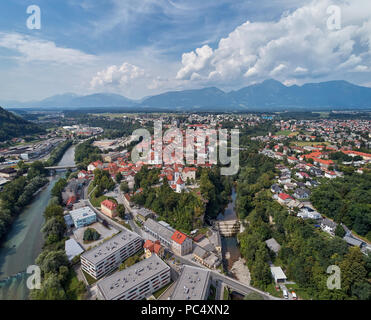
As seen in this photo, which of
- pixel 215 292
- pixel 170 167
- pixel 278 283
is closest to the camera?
pixel 215 292

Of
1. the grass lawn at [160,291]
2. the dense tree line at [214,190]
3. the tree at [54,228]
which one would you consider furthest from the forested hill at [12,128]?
the grass lawn at [160,291]

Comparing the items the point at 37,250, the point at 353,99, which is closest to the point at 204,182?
the point at 37,250

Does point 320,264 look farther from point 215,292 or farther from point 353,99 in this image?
point 353,99

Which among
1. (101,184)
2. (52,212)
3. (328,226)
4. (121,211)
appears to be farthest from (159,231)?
(328,226)

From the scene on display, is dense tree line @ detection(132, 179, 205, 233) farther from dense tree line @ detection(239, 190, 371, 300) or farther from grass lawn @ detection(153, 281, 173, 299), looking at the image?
grass lawn @ detection(153, 281, 173, 299)
